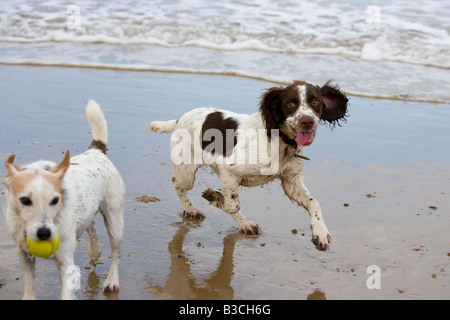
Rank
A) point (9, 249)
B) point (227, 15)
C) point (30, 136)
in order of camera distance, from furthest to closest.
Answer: point (227, 15) < point (30, 136) < point (9, 249)

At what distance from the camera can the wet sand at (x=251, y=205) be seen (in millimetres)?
4637

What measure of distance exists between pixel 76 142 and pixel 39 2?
9.96 m

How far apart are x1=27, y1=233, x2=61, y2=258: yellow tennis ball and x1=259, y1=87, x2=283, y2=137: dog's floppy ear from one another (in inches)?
95.8

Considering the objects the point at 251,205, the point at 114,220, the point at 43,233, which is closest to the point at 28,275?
the point at 43,233

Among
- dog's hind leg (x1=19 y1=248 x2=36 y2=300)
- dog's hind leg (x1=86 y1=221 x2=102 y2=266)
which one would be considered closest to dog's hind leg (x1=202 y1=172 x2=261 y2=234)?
dog's hind leg (x1=86 y1=221 x2=102 y2=266)

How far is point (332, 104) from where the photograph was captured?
225 inches

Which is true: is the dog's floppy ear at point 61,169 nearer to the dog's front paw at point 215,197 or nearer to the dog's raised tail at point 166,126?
the dog's front paw at point 215,197

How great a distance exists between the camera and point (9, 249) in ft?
16.2

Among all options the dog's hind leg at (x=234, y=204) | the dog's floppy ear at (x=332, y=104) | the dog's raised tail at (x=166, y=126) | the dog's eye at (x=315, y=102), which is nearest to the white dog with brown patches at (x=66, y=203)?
the dog's hind leg at (x=234, y=204)

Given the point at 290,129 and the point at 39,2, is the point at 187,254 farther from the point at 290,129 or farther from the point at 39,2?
the point at 39,2

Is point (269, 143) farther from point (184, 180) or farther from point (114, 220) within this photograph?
point (114, 220)

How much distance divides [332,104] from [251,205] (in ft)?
4.40

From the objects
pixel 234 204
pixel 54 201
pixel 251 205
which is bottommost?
pixel 251 205

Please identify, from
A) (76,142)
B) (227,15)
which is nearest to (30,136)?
(76,142)
